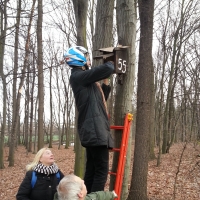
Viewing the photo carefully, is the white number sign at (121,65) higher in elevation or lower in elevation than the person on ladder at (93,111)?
higher

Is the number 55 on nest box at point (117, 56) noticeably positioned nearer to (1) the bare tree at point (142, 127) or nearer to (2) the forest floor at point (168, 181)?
(1) the bare tree at point (142, 127)

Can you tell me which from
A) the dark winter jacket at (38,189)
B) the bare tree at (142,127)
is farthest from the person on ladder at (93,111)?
the bare tree at (142,127)

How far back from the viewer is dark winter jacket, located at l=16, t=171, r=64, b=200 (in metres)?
3.08

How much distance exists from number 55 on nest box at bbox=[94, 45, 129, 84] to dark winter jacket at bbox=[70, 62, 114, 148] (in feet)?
1.71

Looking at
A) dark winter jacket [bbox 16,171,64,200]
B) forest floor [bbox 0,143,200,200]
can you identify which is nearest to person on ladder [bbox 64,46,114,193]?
dark winter jacket [bbox 16,171,64,200]

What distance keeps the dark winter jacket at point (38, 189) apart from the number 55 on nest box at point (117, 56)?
5.90ft

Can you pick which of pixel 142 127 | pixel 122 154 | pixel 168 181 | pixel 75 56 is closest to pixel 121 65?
pixel 75 56

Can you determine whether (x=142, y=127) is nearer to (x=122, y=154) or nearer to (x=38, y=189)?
(x=122, y=154)

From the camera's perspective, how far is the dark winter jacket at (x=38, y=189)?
3.08 m

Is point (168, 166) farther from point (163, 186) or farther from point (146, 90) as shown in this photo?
point (146, 90)

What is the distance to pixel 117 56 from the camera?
368cm

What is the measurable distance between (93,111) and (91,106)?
73mm

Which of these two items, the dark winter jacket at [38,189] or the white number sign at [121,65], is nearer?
the dark winter jacket at [38,189]

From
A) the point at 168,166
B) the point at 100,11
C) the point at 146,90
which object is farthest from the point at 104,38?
the point at 168,166
